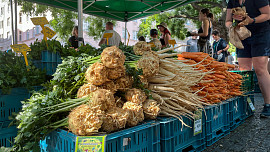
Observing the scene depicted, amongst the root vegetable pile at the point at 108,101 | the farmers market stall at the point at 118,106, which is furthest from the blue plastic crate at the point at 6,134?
the root vegetable pile at the point at 108,101

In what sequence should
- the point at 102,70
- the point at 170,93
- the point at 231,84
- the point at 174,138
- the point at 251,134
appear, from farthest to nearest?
the point at 231,84, the point at 251,134, the point at 170,93, the point at 174,138, the point at 102,70

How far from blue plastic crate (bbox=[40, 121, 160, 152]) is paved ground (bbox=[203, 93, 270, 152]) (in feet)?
3.13

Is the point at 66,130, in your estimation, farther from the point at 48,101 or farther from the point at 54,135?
the point at 48,101

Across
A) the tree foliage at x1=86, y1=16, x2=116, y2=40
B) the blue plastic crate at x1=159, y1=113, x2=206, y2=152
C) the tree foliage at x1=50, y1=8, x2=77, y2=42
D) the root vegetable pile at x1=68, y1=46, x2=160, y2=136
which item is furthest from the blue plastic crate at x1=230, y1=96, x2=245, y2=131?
the tree foliage at x1=86, y1=16, x2=116, y2=40

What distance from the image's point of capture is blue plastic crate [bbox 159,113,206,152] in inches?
70.5

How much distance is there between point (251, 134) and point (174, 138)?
1.49 m

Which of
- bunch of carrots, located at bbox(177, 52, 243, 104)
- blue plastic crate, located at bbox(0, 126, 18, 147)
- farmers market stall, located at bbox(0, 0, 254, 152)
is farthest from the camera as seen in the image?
bunch of carrots, located at bbox(177, 52, 243, 104)

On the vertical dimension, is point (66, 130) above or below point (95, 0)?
below

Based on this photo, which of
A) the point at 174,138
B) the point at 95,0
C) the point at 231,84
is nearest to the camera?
the point at 174,138

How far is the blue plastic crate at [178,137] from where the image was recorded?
5.88 ft

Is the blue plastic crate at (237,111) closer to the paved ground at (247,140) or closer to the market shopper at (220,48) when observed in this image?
the paved ground at (247,140)

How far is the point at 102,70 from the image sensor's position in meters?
1.64

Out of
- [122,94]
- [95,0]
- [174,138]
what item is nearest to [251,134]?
[174,138]

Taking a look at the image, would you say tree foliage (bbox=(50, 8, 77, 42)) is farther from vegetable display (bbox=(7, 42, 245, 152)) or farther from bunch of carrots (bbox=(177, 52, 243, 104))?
vegetable display (bbox=(7, 42, 245, 152))
